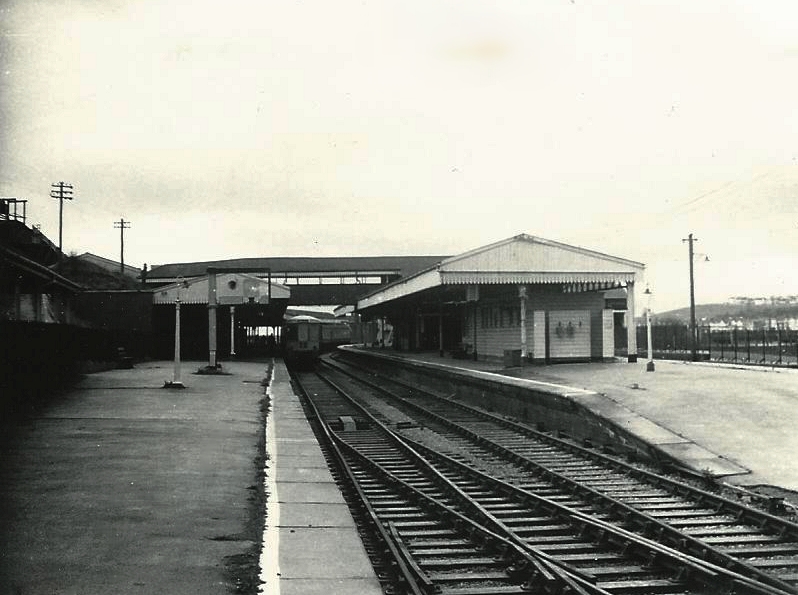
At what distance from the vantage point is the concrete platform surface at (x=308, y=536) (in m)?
4.92

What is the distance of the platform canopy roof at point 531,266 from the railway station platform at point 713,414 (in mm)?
4714

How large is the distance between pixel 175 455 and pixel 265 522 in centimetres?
345

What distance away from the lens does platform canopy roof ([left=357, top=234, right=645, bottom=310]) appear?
76.9ft

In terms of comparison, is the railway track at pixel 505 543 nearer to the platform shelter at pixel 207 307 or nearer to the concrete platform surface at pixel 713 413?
the concrete platform surface at pixel 713 413

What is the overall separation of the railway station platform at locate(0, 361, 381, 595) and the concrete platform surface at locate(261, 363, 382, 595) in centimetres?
1

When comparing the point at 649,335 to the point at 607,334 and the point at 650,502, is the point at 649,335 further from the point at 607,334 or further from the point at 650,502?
the point at 650,502

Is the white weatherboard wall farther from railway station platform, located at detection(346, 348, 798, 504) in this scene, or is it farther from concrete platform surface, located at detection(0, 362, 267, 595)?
concrete platform surface, located at detection(0, 362, 267, 595)

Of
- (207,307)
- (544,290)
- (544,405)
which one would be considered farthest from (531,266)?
(207,307)

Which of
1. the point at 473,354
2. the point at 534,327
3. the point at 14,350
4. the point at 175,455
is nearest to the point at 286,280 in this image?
the point at 473,354

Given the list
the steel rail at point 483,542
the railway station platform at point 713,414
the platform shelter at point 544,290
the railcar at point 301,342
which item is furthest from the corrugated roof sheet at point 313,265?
the steel rail at point 483,542

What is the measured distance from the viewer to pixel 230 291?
30328 millimetres

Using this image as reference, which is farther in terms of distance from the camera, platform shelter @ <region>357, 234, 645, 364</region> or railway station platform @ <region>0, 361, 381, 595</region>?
platform shelter @ <region>357, 234, 645, 364</region>

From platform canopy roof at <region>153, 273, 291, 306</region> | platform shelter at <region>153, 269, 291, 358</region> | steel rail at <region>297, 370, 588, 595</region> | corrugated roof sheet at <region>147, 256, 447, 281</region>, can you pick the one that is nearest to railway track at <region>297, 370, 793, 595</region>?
steel rail at <region>297, 370, 588, 595</region>

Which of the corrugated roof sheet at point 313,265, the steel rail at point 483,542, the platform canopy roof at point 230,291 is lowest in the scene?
the steel rail at point 483,542
